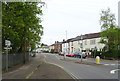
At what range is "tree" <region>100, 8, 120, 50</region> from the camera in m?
48.1

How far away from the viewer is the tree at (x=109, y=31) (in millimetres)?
48062

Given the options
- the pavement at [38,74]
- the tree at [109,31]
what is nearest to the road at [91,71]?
the pavement at [38,74]

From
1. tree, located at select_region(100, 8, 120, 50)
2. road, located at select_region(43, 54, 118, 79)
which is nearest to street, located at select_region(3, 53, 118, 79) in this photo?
road, located at select_region(43, 54, 118, 79)

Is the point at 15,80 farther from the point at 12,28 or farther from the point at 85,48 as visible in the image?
the point at 85,48

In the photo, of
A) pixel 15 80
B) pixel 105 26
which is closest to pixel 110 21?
pixel 105 26

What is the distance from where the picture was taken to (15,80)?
12.7 metres

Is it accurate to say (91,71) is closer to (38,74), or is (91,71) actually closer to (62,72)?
(62,72)

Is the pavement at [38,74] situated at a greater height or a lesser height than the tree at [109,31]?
lesser

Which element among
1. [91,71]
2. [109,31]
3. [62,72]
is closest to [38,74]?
[62,72]

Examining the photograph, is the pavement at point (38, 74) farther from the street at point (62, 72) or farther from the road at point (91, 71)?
the road at point (91, 71)

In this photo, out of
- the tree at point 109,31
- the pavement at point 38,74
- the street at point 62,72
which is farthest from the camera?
the tree at point 109,31

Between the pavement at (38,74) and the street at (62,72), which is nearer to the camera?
the pavement at (38,74)

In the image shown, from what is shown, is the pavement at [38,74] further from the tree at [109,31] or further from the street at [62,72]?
the tree at [109,31]

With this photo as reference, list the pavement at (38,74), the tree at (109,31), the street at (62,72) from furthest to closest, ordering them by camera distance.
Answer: the tree at (109,31), the street at (62,72), the pavement at (38,74)
